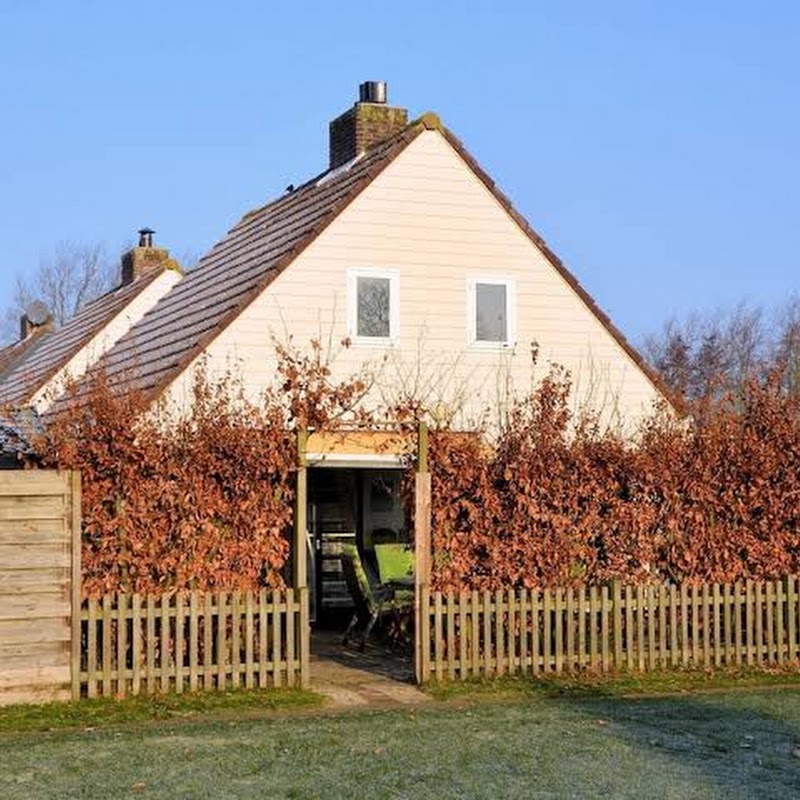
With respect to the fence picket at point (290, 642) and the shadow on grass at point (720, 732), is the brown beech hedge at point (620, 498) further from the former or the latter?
the shadow on grass at point (720, 732)

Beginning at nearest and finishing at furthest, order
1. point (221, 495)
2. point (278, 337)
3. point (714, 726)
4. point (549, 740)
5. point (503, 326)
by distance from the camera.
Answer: point (549, 740) → point (714, 726) → point (221, 495) → point (278, 337) → point (503, 326)

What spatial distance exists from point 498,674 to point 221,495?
3.15 m

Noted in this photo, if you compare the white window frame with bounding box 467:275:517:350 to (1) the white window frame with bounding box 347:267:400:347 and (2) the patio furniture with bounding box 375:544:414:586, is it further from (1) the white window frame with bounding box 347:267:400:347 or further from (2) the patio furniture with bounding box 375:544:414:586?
(2) the patio furniture with bounding box 375:544:414:586

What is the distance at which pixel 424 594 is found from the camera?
42.5ft

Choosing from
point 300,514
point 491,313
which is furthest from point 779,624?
point 491,313

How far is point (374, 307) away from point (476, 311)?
57.8 inches

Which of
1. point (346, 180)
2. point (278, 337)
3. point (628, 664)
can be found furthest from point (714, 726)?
point (346, 180)

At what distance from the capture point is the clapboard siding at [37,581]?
11.4 metres

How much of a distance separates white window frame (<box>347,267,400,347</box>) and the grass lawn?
7.37 m

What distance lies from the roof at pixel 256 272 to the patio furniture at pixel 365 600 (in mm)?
3270

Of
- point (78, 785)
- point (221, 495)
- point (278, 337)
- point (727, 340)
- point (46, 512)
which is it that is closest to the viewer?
point (78, 785)

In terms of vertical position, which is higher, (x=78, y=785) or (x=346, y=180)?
(x=346, y=180)

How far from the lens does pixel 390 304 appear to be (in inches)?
731

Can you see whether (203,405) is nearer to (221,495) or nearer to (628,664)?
(221,495)
